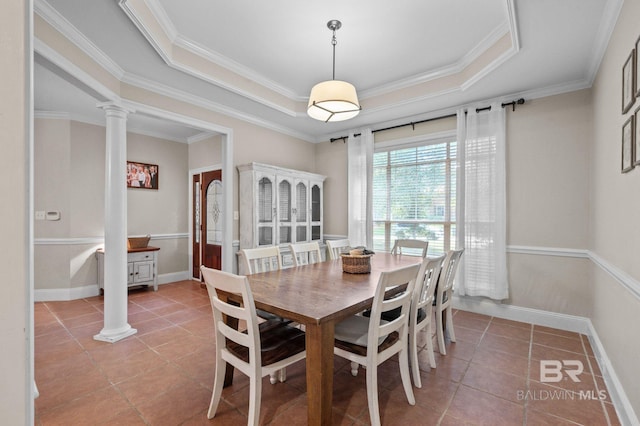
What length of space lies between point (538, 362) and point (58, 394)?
147 inches

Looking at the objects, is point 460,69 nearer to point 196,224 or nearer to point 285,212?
point 285,212

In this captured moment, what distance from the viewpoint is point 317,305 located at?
1682mm

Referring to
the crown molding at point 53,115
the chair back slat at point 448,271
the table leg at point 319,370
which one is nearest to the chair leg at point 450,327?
the chair back slat at point 448,271

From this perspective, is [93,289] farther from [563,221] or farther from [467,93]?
[563,221]

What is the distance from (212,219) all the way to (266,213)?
1.45 metres

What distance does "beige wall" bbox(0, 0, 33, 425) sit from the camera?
63cm

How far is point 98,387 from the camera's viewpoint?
215cm

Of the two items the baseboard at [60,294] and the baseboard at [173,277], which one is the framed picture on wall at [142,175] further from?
the baseboard at [60,294]

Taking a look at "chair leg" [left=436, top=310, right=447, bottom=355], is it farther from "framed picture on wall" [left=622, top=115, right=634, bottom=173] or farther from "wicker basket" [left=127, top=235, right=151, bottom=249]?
"wicker basket" [left=127, top=235, right=151, bottom=249]

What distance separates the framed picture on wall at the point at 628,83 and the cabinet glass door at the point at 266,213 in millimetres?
3454

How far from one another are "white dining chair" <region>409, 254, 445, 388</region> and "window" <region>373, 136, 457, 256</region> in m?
1.88

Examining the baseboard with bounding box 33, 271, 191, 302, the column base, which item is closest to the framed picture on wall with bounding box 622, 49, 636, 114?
the column base

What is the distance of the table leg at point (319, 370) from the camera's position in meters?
1.51

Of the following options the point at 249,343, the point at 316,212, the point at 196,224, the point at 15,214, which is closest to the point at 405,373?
the point at 249,343
